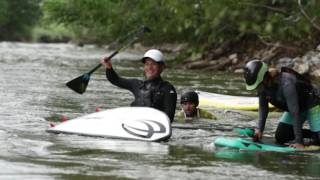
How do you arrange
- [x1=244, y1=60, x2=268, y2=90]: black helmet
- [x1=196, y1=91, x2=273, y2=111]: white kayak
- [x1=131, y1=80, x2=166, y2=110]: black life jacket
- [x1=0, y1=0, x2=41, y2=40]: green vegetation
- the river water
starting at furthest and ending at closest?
[x1=0, y1=0, x2=41, y2=40]: green vegetation < [x1=196, y1=91, x2=273, y2=111]: white kayak < [x1=131, y1=80, x2=166, y2=110]: black life jacket < [x1=244, y1=60, x2=268, y2=90]: black helmet < the river water

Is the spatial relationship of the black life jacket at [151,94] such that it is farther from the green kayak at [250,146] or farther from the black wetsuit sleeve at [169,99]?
the green kayak at [250,146]

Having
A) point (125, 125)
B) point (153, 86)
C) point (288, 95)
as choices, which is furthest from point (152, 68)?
point (288, 95)

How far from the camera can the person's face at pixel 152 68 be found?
29.6ft

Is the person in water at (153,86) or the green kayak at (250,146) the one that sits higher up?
the person in water at (153,86)

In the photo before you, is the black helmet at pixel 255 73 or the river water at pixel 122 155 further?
the black helmet at pixel 255 73

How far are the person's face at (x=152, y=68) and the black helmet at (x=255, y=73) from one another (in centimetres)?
152

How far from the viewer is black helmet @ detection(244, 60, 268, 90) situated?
778 centimetres

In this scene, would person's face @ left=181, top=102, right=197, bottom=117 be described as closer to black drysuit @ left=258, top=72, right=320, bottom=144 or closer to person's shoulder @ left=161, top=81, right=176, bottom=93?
person's shoulder @ left=161, top=81, right=176, bottom=93

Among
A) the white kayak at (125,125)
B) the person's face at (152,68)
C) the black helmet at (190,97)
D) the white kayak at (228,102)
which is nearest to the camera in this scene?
the white kayak at (125,125)

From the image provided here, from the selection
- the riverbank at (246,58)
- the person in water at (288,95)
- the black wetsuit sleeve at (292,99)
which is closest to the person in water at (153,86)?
the person in water at (288,95)

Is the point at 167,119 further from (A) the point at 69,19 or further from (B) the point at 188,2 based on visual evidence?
(A) the point at 69,19

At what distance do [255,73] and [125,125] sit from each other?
1958mm

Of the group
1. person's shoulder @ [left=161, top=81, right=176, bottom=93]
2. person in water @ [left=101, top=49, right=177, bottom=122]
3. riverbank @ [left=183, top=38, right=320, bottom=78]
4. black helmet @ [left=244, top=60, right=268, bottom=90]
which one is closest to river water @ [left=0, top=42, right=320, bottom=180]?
person in water @ [left=101, top=49, right=177, bottom=122]

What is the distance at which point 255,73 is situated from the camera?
779 cm
